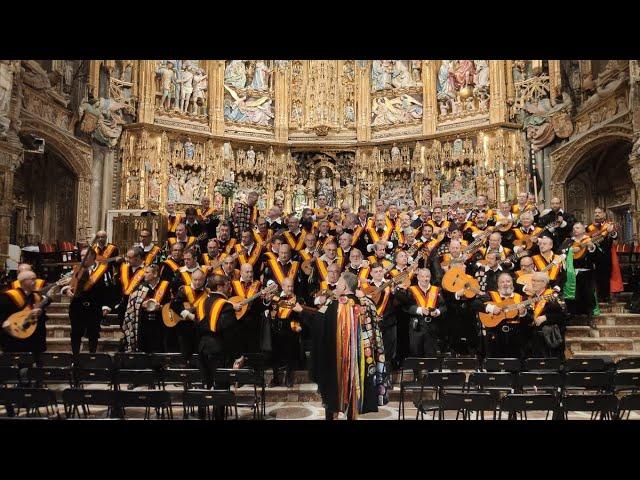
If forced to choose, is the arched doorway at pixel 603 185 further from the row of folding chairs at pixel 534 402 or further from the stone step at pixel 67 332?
the stone step at pixel 67 332

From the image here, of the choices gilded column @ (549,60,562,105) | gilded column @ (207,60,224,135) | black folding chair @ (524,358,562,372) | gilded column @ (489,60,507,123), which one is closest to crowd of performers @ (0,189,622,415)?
black folding chair @ (524,358,562,372)

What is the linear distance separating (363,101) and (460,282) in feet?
29.3

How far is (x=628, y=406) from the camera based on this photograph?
14.0 ft

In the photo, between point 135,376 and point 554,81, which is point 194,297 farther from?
point 554,81

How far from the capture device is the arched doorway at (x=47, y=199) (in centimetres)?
1198

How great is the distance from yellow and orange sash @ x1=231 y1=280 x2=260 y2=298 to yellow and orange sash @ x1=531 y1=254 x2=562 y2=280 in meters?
3.38

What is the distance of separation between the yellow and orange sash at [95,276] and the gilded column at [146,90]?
23.2 ft

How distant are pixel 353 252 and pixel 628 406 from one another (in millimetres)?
3184

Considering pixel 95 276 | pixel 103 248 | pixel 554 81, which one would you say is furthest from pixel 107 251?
pixel 554 81

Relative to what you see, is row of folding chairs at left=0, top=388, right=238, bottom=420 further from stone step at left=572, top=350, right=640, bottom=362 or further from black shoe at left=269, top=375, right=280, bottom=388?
stone step at left=572, top=350, right=640, bottom=362

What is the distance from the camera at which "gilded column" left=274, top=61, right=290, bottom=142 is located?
14.2 meters
